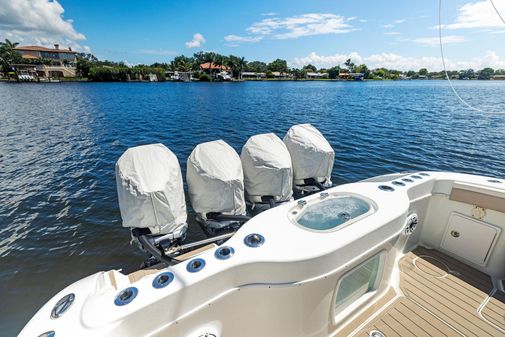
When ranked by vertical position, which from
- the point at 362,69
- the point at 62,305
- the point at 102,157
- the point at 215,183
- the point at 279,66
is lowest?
the point at 102,157

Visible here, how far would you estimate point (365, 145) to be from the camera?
11.2 meters

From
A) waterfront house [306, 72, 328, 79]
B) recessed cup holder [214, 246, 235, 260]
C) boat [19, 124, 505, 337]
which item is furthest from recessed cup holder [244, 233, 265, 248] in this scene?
waterfront house [306, 72, 328, 79]

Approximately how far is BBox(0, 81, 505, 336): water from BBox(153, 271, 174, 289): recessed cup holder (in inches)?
133

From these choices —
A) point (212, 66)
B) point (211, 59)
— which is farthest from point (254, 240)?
point (212, 66)

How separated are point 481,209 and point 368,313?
5.96ft

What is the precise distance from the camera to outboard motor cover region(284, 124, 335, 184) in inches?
141

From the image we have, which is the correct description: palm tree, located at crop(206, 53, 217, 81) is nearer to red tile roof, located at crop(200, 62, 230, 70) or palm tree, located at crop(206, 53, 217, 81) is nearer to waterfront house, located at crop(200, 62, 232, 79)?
waterfront house, located at crop(200, 62, 232, 79)

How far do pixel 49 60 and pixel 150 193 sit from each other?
87573 mm

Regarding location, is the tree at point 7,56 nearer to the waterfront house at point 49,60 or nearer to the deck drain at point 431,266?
the waterfront house at point 49,60

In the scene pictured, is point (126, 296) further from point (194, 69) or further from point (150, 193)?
point (194, 69)

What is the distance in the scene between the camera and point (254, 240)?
173 cm

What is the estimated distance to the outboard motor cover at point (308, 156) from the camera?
3.57 meters

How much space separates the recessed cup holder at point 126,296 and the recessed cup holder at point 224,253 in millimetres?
506

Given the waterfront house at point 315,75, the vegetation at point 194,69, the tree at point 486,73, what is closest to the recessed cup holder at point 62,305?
the tree at point 486,73
